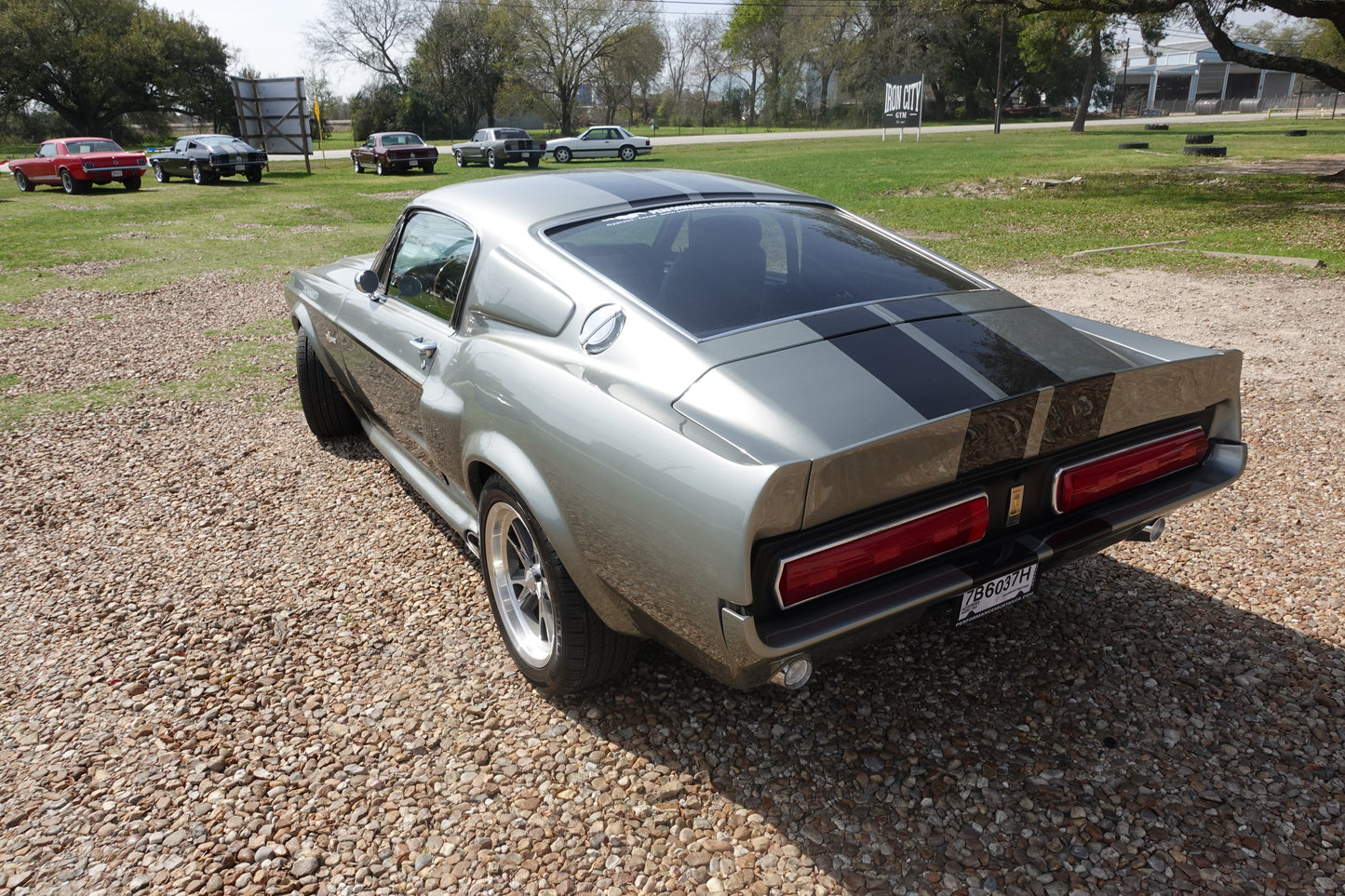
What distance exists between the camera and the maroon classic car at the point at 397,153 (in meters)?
26.7

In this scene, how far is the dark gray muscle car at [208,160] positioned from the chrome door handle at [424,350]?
82.5ft

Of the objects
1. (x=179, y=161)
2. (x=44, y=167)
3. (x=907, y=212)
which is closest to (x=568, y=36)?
(x=179, y=161)

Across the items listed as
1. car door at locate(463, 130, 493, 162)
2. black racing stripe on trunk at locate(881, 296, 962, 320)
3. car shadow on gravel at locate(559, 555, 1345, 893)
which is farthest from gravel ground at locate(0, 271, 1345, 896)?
car door at locate(463, 130, 493, 162)

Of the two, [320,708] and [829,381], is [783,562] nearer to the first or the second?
[829,381]

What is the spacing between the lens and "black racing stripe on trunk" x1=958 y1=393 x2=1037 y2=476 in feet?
6.89

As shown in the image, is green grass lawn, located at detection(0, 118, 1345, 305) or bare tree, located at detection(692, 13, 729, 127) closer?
green grass lawn, located at detection(0, 118, 1345, 305)

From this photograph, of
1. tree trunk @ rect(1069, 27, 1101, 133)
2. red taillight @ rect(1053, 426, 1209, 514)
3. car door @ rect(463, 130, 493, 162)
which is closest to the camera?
red taillight @ rect(1053, 426, 1209, 514)

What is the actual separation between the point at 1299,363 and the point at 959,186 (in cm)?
1303

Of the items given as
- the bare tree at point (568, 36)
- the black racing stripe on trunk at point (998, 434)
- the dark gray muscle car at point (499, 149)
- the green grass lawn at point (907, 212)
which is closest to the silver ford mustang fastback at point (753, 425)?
the black racing stripe on trunk at point (998, 434)

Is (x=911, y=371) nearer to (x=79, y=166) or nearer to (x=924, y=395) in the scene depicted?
(x=924, y=395)

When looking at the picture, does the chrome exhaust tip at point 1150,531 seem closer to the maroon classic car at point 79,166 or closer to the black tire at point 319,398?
the black tire at point 319,398

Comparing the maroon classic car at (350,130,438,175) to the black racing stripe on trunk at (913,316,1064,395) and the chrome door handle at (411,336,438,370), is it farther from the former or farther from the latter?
the black racing stripe on trunk at (913,316,1064,395)

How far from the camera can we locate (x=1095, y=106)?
7206 centimetres

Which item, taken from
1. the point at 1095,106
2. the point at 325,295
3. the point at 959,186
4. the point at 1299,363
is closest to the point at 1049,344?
the point at 325,295
